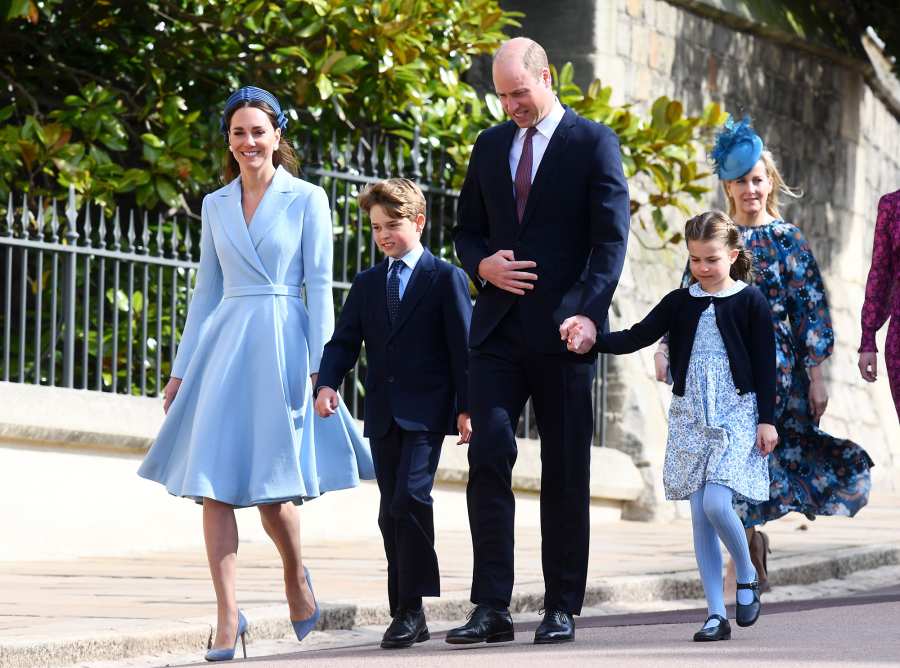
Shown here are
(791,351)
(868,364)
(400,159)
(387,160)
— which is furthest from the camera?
(400,159)

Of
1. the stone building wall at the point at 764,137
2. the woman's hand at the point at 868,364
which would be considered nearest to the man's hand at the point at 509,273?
the woman's hand at the point at 868,364

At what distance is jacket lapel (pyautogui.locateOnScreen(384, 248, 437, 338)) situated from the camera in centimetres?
606

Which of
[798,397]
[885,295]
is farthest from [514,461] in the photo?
[885,295]

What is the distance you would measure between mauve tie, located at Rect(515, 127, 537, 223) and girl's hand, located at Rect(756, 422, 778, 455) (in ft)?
3.38

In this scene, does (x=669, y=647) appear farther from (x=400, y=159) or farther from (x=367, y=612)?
(x=400, y=159)

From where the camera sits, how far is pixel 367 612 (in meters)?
6.61

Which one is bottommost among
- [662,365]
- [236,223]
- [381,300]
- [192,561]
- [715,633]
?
[192,561]

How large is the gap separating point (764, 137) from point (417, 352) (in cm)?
819

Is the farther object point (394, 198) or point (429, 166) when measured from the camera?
point (429, 166)

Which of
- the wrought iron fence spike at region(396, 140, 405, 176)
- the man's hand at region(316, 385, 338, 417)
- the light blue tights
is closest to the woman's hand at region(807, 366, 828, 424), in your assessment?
the light blue tights

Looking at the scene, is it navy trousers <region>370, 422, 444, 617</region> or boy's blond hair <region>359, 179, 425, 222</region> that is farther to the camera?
boy's blond hair <region>359, 179, 425, 222</region>

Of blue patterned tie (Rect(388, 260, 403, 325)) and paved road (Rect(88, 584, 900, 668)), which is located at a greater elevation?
blue patterned tie (Rect(388, 260, 403, 325))

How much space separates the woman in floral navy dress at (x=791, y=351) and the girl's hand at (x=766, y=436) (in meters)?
1.19

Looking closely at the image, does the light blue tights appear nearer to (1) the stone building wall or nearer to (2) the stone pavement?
(2) the stone pavement
